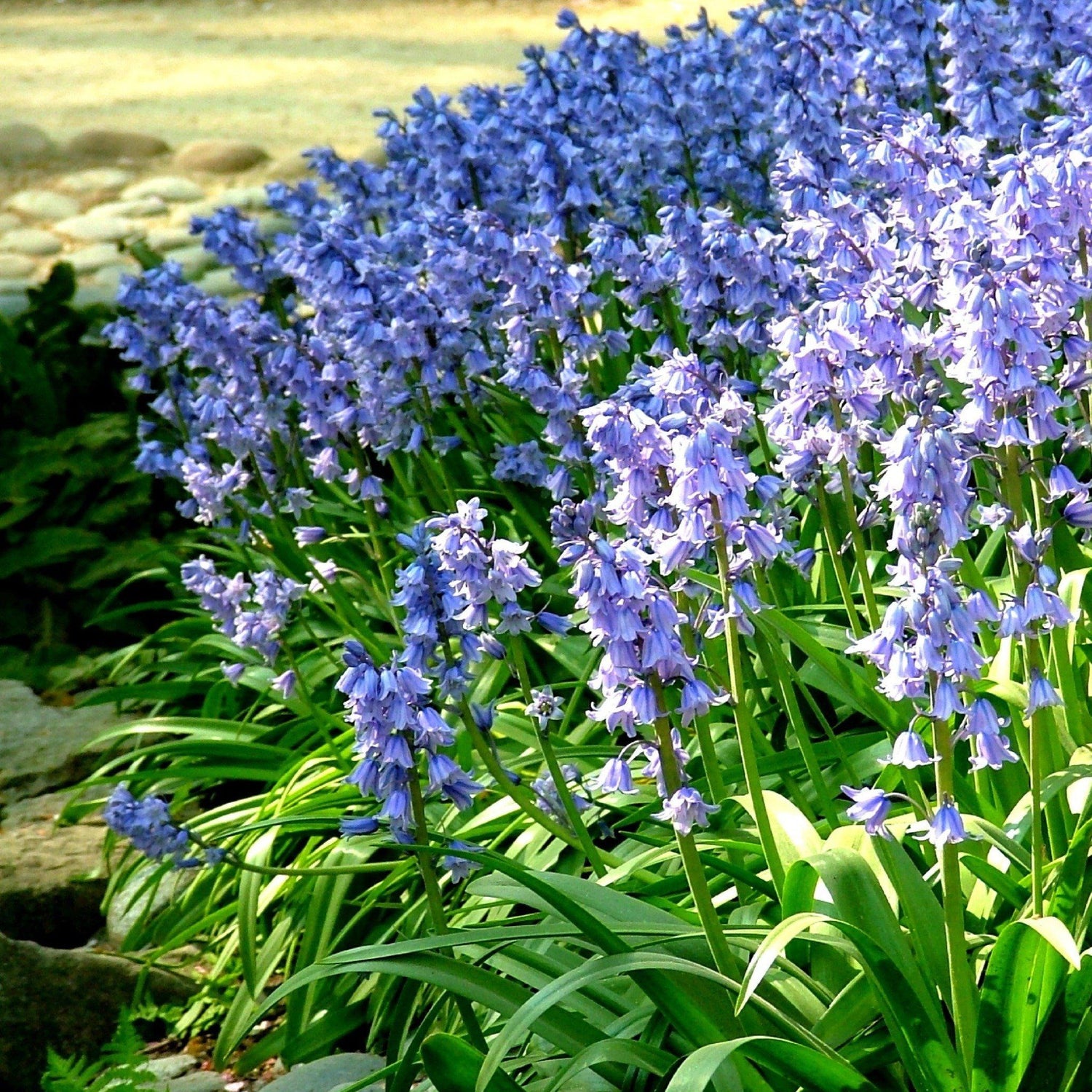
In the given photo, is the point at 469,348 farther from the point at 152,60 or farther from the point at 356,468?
Answer: the point at 152,60

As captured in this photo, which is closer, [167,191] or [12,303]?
[12,303]

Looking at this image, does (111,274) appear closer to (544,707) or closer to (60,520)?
(60,520)

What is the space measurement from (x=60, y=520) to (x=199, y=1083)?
376 cm

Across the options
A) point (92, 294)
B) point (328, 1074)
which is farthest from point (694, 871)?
point (92, 294)

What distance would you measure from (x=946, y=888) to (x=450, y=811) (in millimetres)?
1905

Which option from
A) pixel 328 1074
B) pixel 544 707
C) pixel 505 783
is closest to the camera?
pixel 544 707

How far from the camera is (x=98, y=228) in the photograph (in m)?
12.0

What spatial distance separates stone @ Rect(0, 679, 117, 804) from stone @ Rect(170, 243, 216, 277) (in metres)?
5.52

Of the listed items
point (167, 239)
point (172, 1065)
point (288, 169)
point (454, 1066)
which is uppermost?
point (288, 169)

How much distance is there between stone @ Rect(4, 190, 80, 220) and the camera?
12.4m

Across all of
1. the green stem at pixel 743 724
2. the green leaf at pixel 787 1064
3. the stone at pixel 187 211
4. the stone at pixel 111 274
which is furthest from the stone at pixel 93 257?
the green leaf at pixel 787 1064

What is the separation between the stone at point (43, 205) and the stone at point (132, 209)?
6.7 inches

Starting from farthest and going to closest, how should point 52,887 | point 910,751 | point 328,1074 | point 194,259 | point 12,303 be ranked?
point 194,259
point 12,303
point 52,887
point 328,1074
point 910,751

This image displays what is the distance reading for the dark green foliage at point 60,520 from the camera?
6656 mm
